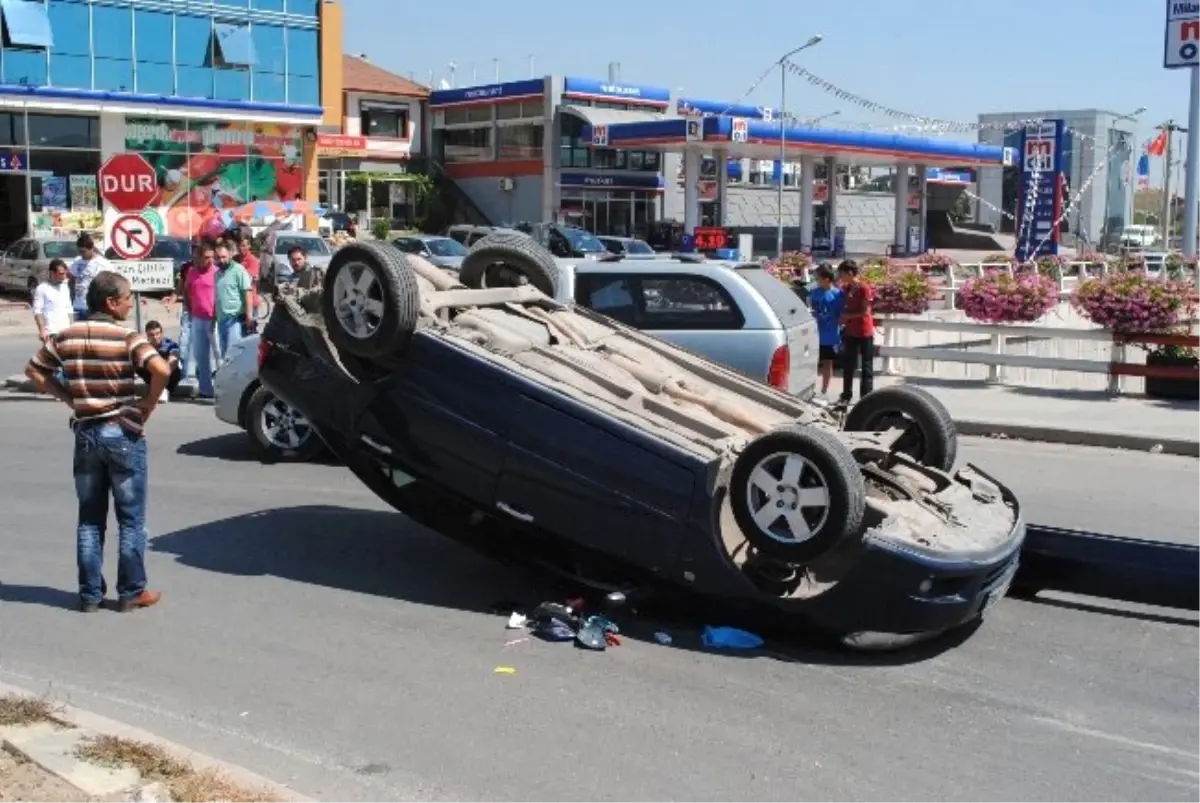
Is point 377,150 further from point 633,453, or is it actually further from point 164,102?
point 633,453

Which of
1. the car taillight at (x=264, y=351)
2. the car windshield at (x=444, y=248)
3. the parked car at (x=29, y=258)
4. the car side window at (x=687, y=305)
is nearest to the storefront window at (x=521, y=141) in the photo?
the car windshield at (x=444, y=248)

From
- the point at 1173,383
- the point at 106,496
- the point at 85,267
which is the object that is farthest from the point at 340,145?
the point at 106,496

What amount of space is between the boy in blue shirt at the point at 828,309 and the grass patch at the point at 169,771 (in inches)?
435

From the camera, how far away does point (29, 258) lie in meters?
32.5

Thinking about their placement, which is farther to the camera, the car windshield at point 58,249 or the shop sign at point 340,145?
the shop sign at point 340,145

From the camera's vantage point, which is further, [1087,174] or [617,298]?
[1087,174]

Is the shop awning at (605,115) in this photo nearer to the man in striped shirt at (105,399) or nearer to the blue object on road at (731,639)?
the man in striped shirt at (105,399)

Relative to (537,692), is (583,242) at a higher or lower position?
higher

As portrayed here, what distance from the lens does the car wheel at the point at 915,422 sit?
7266 millimetres

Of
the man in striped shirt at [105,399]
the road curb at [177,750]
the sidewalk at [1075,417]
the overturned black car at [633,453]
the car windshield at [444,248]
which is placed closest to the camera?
the road curb at [177,750]

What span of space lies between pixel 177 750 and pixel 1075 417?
1119cm

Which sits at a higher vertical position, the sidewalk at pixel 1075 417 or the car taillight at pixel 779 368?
the car taillight at pixel 779 368

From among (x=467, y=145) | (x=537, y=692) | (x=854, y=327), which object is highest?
(x=467, y=145)

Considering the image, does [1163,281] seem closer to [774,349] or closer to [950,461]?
[774,349]
